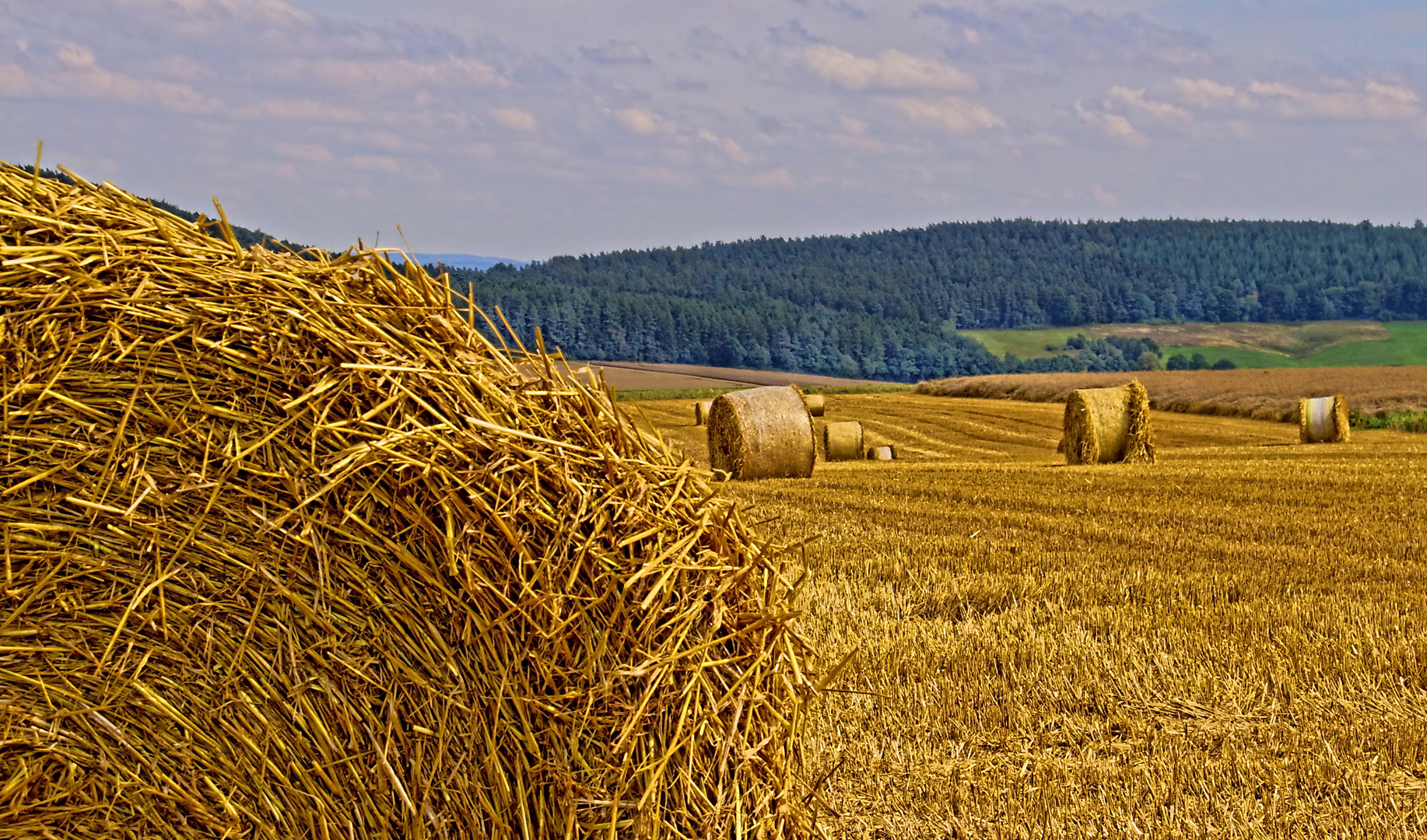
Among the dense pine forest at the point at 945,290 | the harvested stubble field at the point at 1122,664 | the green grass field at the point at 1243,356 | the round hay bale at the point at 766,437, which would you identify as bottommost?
the green grass field at the point at 1243,356

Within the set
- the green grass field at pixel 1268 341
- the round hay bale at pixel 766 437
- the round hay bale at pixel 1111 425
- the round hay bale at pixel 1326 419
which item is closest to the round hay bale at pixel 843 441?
the round hay bale at pixel 1111 425

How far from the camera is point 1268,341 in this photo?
10638 centimetres

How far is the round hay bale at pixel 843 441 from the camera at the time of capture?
22.3 m

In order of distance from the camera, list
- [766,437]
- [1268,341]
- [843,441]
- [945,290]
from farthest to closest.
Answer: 1. [945,290]
2. [1268,341]
3. [843,441]
4. [766,437]

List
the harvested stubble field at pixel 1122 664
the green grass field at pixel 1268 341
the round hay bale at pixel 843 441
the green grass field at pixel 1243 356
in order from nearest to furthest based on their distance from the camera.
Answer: the harvested stubble field at pixel 1122 664
the round hay bale at pixel 843 441
the green grass field at pixel 1268 341
the green grass field at pixel 1243 356

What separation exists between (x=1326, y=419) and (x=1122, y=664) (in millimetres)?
19768

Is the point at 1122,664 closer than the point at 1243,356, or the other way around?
the point at 1122,664

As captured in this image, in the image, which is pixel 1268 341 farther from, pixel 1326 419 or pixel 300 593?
pixel 300 593

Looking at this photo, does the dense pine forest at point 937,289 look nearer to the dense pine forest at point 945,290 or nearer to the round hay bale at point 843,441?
the dense pine forest at point 945,290

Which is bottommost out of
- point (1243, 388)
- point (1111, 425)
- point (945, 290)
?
point (1243, 388)

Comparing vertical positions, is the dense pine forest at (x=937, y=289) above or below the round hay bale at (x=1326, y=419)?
above

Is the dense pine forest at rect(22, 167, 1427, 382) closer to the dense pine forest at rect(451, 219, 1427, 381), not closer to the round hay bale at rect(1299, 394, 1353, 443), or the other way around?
the dense pine forest at rect(451, 219, 1427, 381)

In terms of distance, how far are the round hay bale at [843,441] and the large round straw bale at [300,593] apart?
19477 millimetres

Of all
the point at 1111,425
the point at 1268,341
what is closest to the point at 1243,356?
the point at 1268,341
